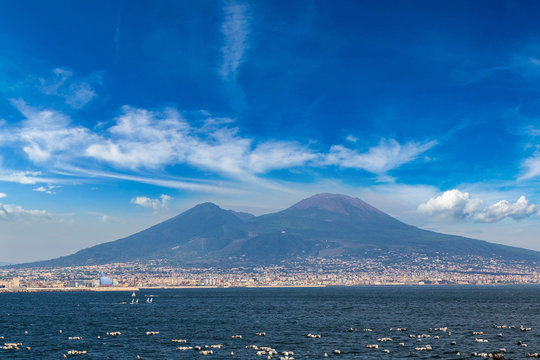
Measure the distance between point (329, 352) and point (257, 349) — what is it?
10.5 meters

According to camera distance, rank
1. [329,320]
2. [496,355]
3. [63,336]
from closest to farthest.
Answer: [496,355] < [63,336] < [329,320]

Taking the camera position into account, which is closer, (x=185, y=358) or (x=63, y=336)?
(x=185, y=358)

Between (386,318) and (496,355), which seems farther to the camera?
(386,318)

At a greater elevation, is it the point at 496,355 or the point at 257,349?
Answer: the point at 496,355

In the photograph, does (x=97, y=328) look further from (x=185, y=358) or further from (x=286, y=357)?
(x=286, y=357)

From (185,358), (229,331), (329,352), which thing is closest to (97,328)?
(229,331)

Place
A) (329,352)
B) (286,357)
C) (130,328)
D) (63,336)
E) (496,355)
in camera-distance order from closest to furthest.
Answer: (496,355)
(286,357)
(329,352)
(63,336)
(130,328)

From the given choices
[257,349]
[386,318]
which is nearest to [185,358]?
[257,349]

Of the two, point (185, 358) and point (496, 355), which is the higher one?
point (496, 355)

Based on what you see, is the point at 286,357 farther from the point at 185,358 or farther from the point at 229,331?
the point at 229,331

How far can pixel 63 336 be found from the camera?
100 metres

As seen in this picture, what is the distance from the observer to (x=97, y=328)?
11431 cm

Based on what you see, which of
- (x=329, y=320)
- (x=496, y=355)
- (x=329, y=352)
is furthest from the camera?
(x=329, y=320)

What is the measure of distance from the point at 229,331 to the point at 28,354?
38.1 meters
